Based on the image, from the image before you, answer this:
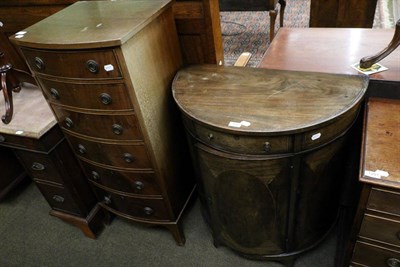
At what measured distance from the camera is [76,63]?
1.02 m

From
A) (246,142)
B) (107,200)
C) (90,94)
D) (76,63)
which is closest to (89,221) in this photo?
(107,200)

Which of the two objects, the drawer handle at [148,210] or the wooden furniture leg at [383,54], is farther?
the drawer handle at [148,210]

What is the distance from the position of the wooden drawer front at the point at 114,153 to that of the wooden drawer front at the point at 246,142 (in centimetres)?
31

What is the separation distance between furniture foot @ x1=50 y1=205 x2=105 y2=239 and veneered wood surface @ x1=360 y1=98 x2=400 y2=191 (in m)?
1.35

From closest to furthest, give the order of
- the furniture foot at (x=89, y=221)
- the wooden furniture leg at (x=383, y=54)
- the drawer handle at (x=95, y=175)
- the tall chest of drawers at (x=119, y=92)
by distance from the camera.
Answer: the tall chest of drawers at (x=119, y=92) → the wooden furniture leg at (x=383, y=54) → the drawer handle at (x=95, y=175) → the furniture foot at (x=89, y=221)

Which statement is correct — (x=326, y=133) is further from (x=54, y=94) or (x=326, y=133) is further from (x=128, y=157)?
(x=54, y=94)

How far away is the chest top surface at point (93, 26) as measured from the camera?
3.15 ft

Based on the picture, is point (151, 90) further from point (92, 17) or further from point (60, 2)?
point (60, 2)

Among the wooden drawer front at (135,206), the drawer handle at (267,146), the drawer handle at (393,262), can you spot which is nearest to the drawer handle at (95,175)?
the wooden drawer front at (135,206)

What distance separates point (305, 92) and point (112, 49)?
68cm

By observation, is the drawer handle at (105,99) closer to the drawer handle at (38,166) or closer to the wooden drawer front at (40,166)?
the wooden drawer front at (40,166)

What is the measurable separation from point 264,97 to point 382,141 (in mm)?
410

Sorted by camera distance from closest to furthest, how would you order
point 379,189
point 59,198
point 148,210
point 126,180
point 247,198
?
point 379,189
point 247,198
point 126,180
point 148,210
point 59,198

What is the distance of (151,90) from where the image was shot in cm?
116
